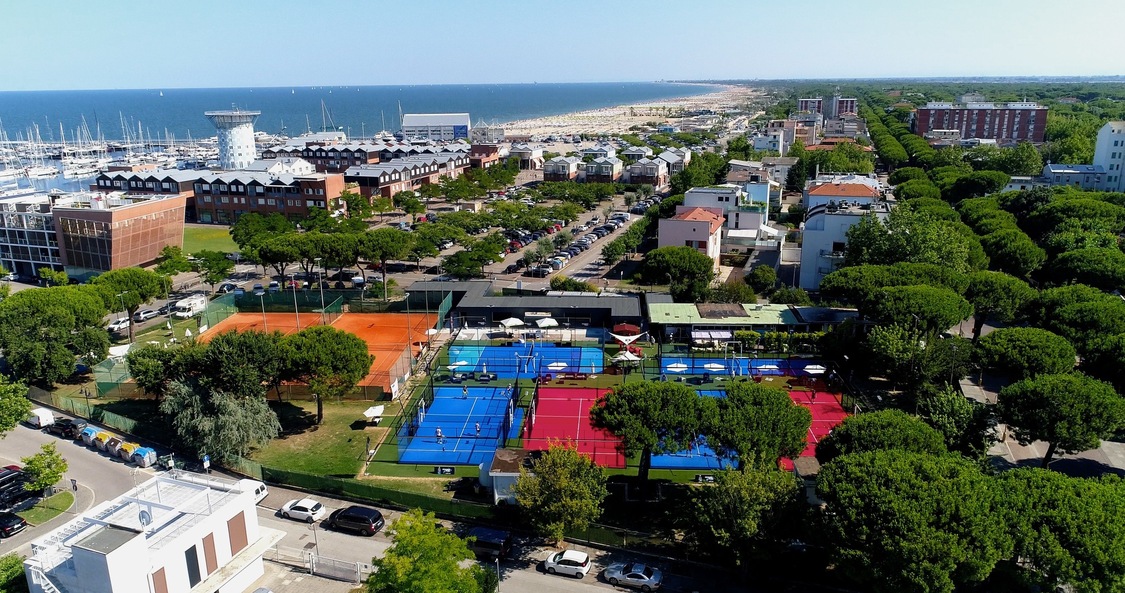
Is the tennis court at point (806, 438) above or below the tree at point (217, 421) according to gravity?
below

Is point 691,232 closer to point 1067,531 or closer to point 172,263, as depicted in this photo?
point 172,263

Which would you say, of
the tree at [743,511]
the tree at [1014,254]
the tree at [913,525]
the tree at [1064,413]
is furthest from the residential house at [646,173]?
the tree at [913,525]

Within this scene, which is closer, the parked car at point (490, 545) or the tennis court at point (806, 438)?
the parked car at point (490, 545)

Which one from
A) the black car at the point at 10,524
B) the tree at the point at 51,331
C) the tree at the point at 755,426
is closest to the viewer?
the tree at the point at 755,426

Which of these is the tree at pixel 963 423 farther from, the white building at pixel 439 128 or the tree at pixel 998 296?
the white building at pixel 439 128

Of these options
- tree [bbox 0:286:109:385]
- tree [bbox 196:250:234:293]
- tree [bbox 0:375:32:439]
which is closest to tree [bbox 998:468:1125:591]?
tree [bbox 0:375:32:439]

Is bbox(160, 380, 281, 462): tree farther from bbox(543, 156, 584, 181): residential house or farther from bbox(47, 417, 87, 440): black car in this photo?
bbox(543, 156, 584, 181): residential house

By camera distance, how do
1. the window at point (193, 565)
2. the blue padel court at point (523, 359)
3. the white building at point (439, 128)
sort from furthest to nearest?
the white building at point (439, 128), the blue padel court at point (523, 359), the window at point (193, 565)
